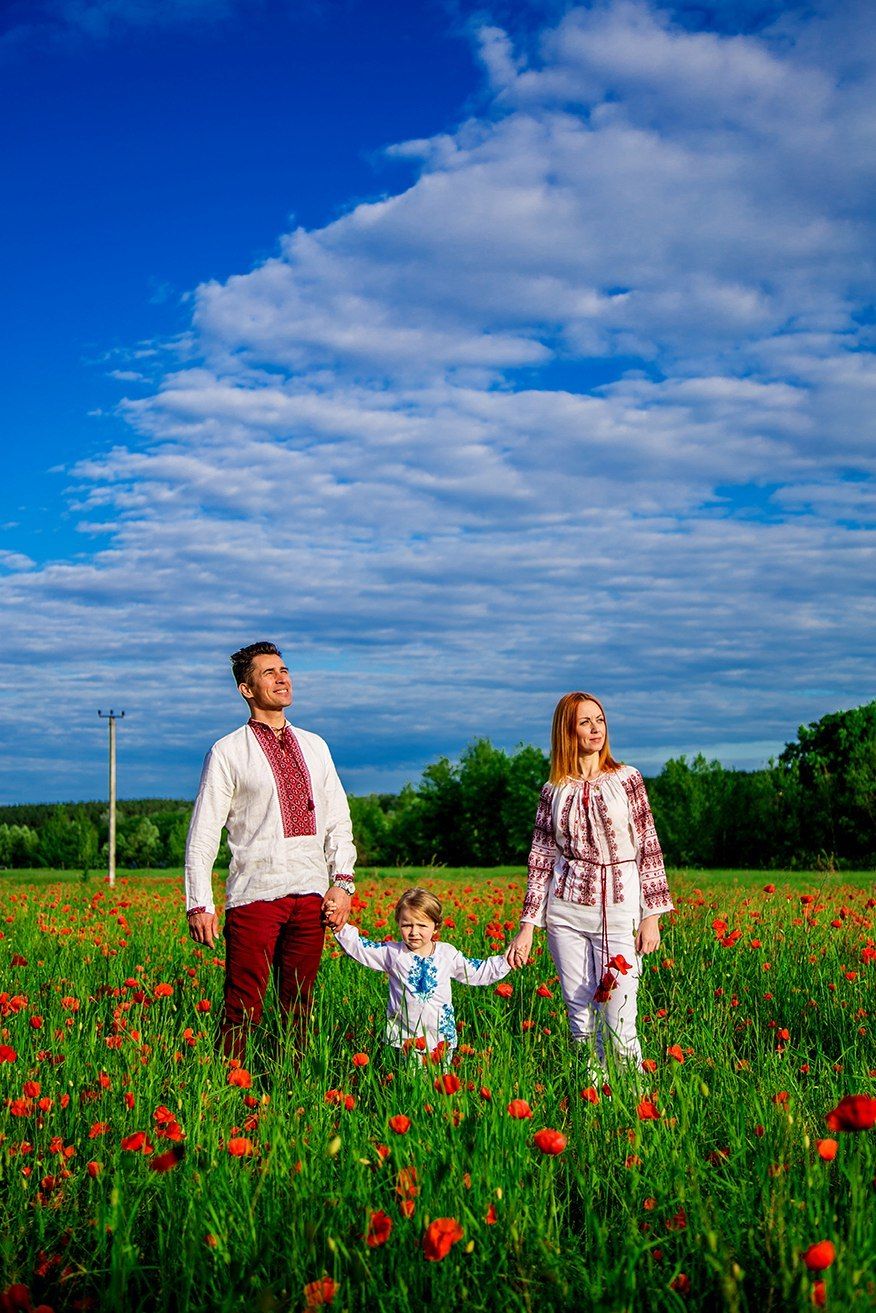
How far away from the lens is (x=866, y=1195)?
3330 mm

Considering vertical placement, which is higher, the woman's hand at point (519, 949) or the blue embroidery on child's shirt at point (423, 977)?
the woman's hand at point (519, 949)

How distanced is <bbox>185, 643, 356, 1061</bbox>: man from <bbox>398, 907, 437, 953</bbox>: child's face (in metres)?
0.44

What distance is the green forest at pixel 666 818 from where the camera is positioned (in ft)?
143

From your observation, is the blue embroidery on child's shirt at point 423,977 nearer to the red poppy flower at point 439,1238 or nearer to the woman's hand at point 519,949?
the woman's hand at point 519,949

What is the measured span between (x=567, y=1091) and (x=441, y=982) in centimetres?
88

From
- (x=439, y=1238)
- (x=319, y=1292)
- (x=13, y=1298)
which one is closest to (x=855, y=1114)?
(x=439, y=1238)

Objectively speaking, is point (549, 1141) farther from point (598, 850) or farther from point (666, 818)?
point (666, 818)

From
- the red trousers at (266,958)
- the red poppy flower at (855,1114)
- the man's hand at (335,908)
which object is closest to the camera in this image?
the red poppy flower at (855,1114)

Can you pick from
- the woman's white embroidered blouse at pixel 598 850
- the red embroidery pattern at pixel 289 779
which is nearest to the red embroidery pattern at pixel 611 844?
the woman's white embroidered blouse at pixel 598 850

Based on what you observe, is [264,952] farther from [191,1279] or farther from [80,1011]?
[191,1279]

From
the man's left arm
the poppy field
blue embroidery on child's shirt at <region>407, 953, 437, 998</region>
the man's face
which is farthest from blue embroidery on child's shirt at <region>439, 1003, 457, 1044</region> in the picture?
the man's face

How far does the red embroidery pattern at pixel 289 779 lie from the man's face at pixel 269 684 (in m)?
0.15

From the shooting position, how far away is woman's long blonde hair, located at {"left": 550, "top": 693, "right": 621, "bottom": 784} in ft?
19.1

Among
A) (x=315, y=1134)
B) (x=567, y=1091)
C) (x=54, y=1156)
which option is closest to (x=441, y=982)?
(x=567, y=1091)
